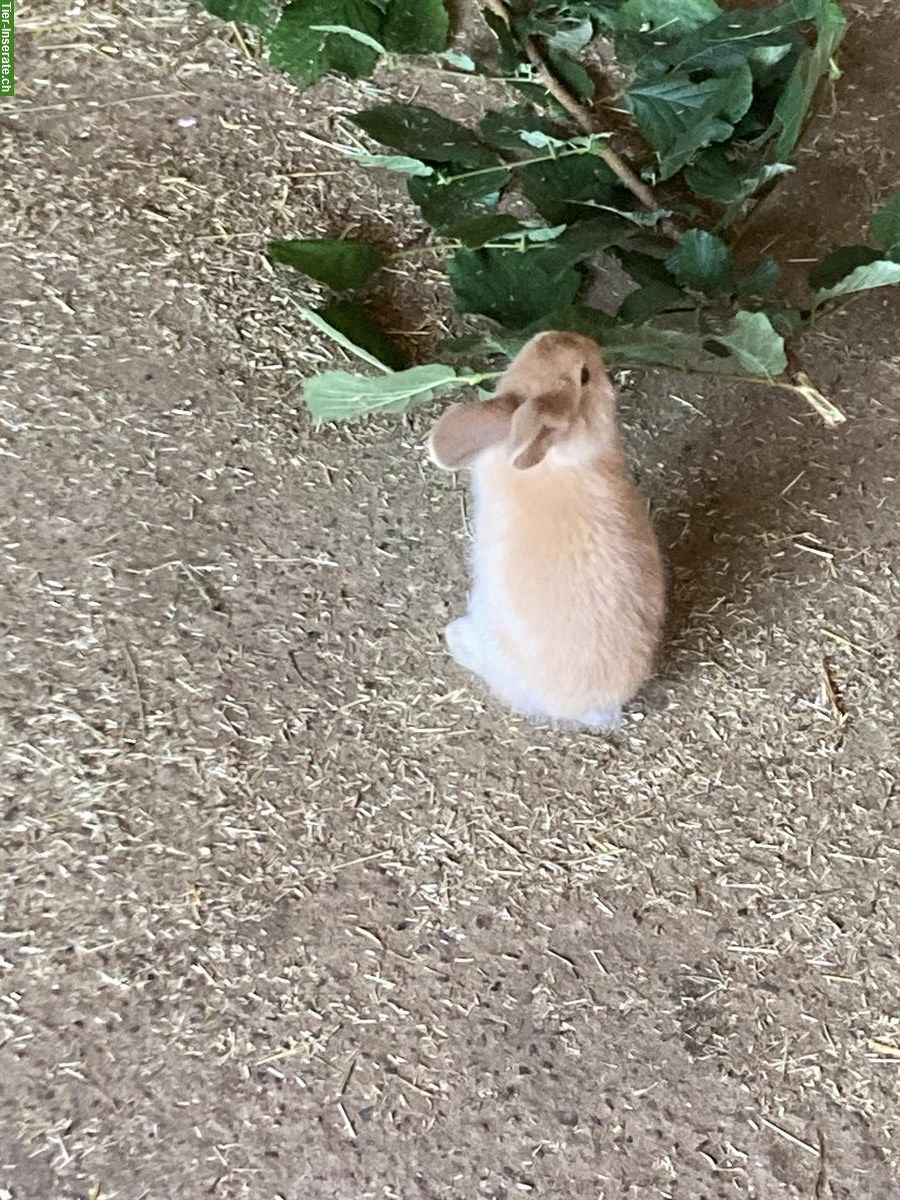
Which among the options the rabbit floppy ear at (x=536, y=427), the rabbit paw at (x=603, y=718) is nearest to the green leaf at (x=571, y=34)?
the rabbit floppy ear at (x=536, y=427)

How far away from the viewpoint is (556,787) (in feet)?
6.16

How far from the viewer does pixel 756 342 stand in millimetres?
1798

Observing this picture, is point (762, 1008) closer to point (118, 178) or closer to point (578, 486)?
point (578, 486)

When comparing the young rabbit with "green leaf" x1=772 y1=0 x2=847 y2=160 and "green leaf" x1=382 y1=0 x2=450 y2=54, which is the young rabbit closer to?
"green leaf" x1=772 y1=0 x2=847 y2=160

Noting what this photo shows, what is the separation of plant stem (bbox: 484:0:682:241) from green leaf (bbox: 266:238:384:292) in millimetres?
515

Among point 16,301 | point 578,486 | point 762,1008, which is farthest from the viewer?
point 16,301

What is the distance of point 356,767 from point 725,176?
1.31 meters

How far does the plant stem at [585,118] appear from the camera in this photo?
6.83 ft

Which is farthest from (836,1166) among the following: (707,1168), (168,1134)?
(168,1134)

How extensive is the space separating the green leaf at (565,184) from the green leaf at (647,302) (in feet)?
0.83

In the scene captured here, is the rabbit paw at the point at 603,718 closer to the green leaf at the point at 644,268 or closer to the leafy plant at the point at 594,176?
the leafy plant at the point at 594,176

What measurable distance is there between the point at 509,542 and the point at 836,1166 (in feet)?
3.84

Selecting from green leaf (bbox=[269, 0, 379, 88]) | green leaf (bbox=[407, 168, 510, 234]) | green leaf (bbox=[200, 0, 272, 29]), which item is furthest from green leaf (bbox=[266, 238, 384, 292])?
green leaf (bbox=[200, 0, 272, 29])

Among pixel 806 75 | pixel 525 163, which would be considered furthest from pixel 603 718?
A: pixel 806 75
